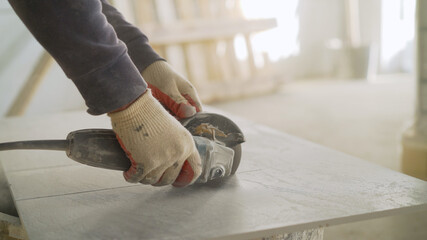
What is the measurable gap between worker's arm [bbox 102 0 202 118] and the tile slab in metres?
0.28

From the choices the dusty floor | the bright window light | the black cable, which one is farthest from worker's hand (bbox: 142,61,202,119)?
the bright window light

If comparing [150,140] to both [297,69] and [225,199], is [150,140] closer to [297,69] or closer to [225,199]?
[225,199]

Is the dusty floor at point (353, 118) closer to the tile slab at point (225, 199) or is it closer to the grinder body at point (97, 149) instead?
the tile slab at point (225, 199)

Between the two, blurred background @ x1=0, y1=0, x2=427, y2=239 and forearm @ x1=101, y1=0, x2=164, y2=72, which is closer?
forearm @ x1=101, y1=0, x2=164, y2=72

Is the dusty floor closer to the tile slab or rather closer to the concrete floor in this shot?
the concrete floor

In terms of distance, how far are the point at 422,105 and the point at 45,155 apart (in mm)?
1938

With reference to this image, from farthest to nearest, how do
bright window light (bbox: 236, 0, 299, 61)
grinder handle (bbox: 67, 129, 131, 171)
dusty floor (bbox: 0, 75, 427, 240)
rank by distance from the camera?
bright window light (bbox: 236, 0, 299, 61)
dusty floor (bbox: 0, 75, 427, 240)
grinder handle (bbox: 67, 129, 131, 171)

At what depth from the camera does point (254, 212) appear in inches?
39.6

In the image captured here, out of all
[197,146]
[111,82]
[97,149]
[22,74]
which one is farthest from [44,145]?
[22,74]

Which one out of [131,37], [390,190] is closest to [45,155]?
[131,37]

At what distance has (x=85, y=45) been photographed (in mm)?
902

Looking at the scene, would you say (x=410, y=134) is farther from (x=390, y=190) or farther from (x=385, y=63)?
(x=385, y=63)

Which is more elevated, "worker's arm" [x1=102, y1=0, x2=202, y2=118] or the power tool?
"worker's arm" [x1=102, y1=0, x2=202, y2=118]

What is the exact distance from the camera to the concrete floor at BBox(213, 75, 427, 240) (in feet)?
6.30
